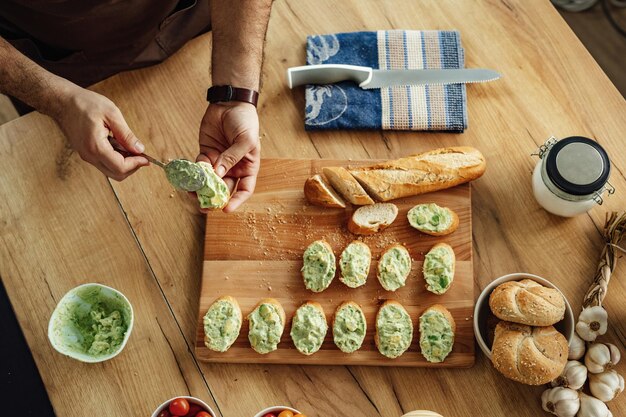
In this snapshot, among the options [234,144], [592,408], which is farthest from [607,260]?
[234,144]

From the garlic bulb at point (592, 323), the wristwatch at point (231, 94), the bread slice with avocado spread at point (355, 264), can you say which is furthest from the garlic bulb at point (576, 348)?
the wristwatch at point (231, 94)

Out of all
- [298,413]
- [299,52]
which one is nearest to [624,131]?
[299,52]

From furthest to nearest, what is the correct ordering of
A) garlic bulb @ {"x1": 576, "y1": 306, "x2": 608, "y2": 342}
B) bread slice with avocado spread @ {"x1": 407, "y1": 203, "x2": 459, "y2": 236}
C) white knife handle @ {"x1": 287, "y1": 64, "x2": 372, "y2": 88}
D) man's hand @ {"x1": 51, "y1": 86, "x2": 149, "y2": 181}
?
white knife handle @ {"x1": 287, "y1": 64, "x2": 372, "y2": 88} < bread slice with avocado spread @ {"x1": 407, "y1": 203, "x2": 459, "y2": 236} < garlic bulb @ {"x1": 576, "y1": 306, "x2": 608, "y2": 342} < man's hand @ {"x1": 51, "y1": 86, "x2": 149, "y2": 181}

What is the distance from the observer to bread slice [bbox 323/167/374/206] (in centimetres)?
200

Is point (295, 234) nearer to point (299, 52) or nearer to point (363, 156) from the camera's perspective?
point (363, 156)

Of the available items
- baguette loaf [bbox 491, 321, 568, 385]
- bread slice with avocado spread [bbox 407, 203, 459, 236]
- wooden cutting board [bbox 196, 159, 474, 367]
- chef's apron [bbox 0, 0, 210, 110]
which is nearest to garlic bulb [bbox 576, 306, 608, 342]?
baguette loaf [bbox 491, 321, 568, 385]

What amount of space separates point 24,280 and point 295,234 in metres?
0.93

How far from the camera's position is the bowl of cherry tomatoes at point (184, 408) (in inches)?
72.4

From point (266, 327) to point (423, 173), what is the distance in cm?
71

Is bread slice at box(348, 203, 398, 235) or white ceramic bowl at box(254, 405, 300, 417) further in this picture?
bread slice at box(348, 203, 398, 235)

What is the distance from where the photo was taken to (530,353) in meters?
1.76

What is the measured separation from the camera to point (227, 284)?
6.61 ft

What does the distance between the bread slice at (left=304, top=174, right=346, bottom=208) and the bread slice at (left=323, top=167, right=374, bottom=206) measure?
0.10ft

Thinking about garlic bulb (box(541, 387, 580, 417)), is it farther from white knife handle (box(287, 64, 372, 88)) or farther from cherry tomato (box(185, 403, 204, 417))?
white knife handle (box(287, 64, 372, 88))
